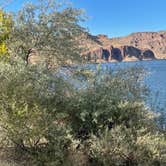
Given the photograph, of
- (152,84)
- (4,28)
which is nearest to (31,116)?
(4,28)

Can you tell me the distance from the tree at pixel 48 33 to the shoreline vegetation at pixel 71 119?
39cm

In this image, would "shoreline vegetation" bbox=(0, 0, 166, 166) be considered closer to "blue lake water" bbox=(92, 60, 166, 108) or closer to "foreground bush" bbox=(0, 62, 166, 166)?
"foreground bush" bbox=(0, 62, 166, 166)

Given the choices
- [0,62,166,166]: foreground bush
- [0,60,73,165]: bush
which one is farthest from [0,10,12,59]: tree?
[0,60,73,165]: bush

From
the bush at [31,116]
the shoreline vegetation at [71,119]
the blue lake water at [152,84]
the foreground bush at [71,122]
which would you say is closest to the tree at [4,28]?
the shoreline vegetation at [71,119]

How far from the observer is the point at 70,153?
42.7 ft

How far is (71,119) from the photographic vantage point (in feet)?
45.2

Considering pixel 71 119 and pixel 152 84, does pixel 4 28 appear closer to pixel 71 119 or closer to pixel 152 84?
pixel 71 119

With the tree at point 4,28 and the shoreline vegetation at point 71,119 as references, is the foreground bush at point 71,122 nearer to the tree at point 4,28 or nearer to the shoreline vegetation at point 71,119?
the shoreline vegetation at point 71,119

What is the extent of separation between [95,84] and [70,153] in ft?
8.64

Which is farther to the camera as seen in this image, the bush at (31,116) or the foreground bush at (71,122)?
the foreground bush at (71,122)

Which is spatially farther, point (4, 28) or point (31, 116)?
point (4, 28)

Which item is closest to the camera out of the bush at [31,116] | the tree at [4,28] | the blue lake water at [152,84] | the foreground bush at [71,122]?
the bush at [31,116]

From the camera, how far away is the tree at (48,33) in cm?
1596

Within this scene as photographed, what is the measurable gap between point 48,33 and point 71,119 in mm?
3981
